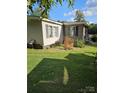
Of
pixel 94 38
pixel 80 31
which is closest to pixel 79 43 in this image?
pixel 80 31

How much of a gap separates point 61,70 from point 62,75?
0.06m

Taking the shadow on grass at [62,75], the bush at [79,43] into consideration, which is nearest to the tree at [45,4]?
the bush at [79,43]

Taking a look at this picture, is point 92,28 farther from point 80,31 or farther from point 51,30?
point 51,30

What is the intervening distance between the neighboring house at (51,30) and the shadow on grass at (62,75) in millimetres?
235

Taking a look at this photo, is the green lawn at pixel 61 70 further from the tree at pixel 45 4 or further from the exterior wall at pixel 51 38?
the tree at pixel 45 4

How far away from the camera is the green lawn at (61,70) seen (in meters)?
3.35

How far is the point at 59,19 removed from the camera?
3.44 m

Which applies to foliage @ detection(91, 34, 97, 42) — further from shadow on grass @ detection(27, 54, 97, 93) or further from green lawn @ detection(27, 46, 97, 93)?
shadow on grass @ detection(27, 54, 97, 93)

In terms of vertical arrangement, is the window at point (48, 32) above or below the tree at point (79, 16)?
below

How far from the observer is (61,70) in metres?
3.38
